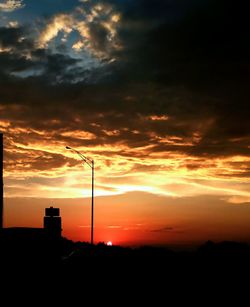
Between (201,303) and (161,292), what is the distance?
104 inches

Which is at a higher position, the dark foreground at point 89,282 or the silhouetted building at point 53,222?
the silhouetted building at point 53,222

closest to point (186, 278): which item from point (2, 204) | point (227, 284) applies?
point (227, 284)

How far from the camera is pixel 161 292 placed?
63.9 feet

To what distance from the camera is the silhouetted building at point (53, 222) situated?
80.0ft

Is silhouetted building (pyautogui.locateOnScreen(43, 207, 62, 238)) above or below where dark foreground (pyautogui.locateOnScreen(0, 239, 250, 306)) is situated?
above

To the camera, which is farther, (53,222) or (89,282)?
(53,222)

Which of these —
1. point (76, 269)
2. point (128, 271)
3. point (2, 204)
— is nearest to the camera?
point (76, 269)

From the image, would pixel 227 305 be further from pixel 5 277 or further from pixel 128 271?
pixel 128 271

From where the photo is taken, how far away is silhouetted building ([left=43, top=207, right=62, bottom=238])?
2438cm

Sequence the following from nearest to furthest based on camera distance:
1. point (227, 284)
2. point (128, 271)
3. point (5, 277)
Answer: point (5, 277), point (227, 284), point (128, 271)

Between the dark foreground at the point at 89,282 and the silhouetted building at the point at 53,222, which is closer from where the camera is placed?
the dark foreground at the point at 89,282

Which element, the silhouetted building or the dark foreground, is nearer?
the dark foreground

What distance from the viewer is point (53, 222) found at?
2508 cm

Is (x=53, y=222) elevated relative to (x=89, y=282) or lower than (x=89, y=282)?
elevated
